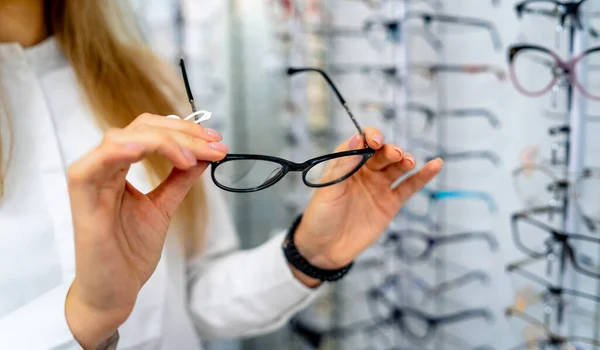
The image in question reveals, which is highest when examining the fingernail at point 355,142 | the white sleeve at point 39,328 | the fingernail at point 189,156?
the fingernail at point 189,156

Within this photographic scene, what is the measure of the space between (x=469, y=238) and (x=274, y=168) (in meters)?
0.72

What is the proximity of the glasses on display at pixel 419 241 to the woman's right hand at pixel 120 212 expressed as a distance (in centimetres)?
74

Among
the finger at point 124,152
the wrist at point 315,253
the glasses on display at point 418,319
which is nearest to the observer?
the finger at point 124,152

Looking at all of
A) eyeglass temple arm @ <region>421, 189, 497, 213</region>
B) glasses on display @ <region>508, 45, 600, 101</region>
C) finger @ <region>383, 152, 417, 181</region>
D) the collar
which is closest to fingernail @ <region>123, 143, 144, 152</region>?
finger @ <region>383, 152, 417, 181</region>

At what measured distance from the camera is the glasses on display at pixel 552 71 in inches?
27.2

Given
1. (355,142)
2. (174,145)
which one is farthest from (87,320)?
(355,142)

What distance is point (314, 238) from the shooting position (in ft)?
1.91

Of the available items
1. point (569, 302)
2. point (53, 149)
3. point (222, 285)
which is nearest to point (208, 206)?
point (222, 285)

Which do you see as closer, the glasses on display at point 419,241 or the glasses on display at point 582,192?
the glasses on display at point 582,192

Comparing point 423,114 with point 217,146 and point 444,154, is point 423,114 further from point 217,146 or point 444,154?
point 217,146

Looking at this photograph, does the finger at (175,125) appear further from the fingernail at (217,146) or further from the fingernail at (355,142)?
the fingernail at (355,142)

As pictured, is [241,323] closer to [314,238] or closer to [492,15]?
[314,238]

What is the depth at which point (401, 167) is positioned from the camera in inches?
20.2

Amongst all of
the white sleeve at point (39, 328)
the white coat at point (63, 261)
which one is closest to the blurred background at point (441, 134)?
the white coat at point (63, 261)
